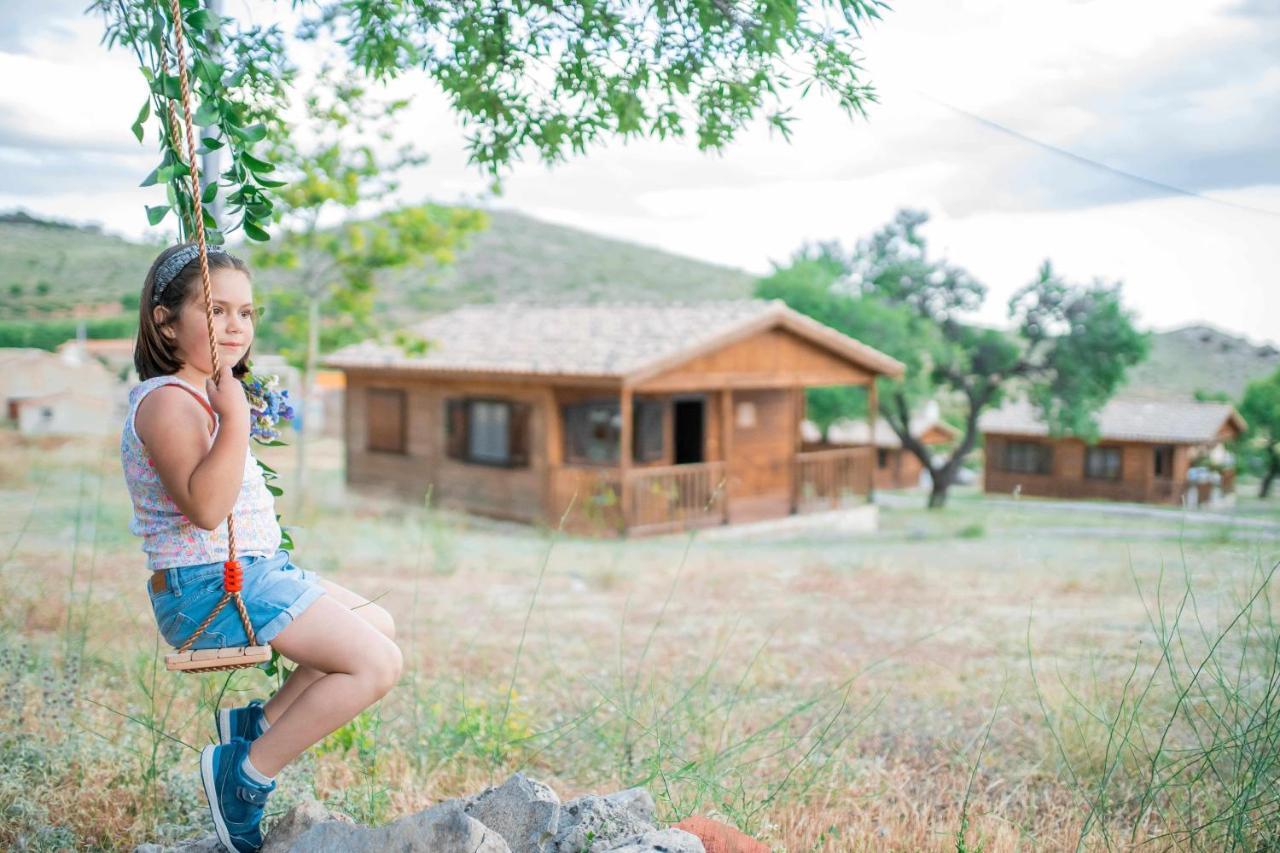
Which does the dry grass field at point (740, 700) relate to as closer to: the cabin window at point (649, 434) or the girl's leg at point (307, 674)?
the girl's leg at point (307, 674)

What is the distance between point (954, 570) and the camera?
1041cm

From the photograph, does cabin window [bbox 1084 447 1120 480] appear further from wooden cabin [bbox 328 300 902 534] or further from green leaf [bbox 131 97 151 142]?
green leaf [bbox 131 97 151 142]

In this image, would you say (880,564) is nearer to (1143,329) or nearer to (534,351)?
(534,351)

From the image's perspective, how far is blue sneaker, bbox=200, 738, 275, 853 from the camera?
2053 mm

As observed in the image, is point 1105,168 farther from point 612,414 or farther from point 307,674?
point 612,414

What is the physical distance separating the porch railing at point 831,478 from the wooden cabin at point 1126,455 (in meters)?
11.8

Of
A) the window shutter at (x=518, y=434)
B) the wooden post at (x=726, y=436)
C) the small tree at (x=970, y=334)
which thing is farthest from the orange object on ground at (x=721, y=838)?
the small tree at (x=970, y=334)

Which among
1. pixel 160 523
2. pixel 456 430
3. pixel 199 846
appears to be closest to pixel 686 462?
pixel 456 430

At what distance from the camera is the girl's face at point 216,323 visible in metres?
1.98

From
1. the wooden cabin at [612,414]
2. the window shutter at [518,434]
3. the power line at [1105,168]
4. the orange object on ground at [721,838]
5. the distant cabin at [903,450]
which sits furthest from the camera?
the distant cabin at [903,450]

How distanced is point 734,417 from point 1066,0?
11.7m

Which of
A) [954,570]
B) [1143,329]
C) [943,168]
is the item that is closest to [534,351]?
[954,570]

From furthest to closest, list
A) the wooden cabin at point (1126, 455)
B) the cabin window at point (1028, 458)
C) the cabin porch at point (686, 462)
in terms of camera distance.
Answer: the cabin window at point (1028, 458) < the wooden cabin at point (1126, 455) < the cabin porch at point (686, 462)

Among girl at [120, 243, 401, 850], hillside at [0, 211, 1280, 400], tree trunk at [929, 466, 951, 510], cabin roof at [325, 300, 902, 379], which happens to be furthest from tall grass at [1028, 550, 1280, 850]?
tree trunk at [929, 466, 951, 510]
